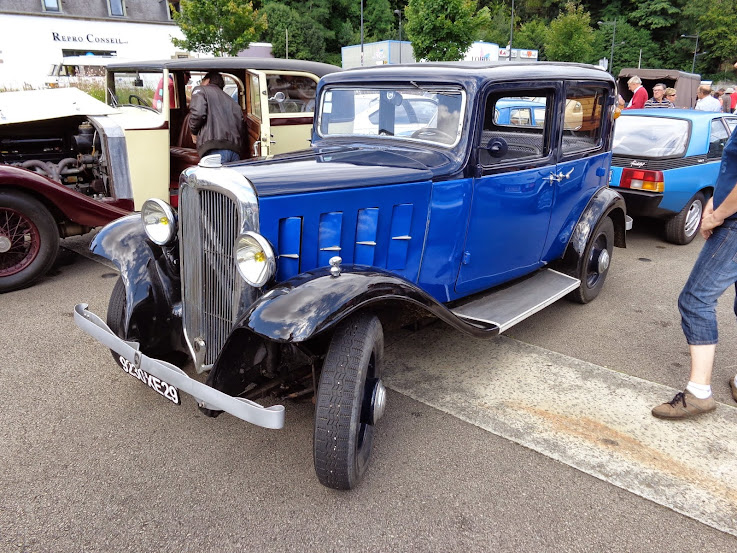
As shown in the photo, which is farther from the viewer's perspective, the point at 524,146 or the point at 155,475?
the point at 524,146

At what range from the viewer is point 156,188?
575 centimetres

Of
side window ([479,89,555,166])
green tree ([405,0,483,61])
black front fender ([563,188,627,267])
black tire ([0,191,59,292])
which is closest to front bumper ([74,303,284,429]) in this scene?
side window ([479,89,555,166])

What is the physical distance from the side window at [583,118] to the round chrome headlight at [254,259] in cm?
245

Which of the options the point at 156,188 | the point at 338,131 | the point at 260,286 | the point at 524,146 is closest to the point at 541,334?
the point at 524,146

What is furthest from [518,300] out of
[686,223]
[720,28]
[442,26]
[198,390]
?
[720,28]

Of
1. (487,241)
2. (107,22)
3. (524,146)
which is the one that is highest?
(107,22)

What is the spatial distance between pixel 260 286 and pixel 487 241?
1.57 m

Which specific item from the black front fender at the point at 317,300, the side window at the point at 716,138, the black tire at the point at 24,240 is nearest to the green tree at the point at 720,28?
the side window at the point at 716,138

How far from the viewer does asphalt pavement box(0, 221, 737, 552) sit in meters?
2.05

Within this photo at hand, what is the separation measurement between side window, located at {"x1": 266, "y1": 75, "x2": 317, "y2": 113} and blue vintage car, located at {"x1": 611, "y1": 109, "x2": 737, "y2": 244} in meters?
3.61

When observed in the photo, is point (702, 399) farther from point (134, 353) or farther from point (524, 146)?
point (134, 353)

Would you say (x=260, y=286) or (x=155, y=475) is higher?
(x=260, y=286)

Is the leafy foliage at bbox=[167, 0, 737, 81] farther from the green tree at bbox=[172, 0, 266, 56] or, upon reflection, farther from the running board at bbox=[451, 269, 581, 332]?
the running board at bbox=[451, 269, 581, 332]

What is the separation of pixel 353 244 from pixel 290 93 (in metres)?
4.58
